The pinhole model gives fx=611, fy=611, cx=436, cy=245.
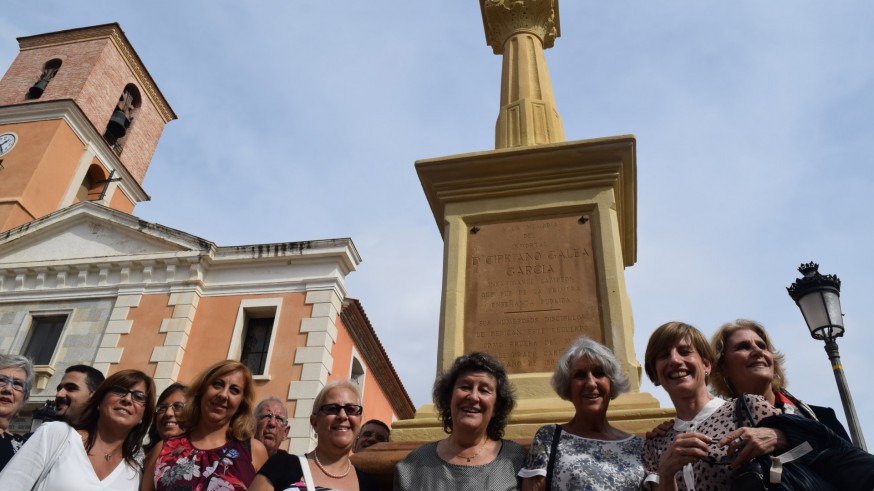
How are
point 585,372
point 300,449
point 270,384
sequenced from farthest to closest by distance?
point 270,384, point 300,449, point 585,372

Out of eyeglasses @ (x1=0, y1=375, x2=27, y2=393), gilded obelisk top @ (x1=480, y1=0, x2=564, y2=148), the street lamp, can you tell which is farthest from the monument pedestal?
eyeglasses @ (x1=0, y1=375, x2=27, y2=393)

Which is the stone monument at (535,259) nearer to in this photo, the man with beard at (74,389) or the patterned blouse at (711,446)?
the patterned blouse at (711,446)

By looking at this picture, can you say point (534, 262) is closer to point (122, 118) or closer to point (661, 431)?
point (661, 431)

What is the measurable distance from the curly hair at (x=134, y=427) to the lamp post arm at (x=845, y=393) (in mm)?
5357

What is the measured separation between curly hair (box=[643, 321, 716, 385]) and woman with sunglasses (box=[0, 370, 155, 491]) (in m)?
2.34

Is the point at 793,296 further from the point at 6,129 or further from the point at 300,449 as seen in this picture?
the point at 6,129

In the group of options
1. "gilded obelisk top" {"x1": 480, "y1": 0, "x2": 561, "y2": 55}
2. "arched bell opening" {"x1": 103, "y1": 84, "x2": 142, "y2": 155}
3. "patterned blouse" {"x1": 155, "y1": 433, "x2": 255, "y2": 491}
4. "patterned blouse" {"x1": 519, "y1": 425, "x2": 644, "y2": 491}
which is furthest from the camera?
"arched bell opening" {"x1": 103, "y1": 84, "x2": 142, "y2": 155}

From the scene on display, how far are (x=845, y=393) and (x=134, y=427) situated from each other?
18.6ft

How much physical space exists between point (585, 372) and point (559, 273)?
5.93 ft

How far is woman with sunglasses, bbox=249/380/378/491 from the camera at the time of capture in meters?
2.54

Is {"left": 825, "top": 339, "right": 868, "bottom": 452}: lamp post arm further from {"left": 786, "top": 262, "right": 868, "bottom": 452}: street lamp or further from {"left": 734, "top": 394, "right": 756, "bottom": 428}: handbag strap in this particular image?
{"left": 734, "top": 394, "right": 756, "bottom": 428}: handbag strap

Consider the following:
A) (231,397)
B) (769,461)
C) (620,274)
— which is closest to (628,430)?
(620,274)

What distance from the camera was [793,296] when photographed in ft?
19.1

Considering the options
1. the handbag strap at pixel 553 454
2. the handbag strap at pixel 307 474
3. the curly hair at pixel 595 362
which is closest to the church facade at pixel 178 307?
the handbag strap at pixel 307 474
